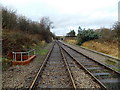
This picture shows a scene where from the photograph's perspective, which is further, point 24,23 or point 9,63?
point 24,23

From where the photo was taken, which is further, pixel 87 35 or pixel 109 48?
pixel 87 35

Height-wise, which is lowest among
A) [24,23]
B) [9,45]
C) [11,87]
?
[11,87]

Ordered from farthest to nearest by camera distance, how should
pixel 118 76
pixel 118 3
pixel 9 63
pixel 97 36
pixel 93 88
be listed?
pixel 97 36, pixel 118 3, pixel 9 63, pixel 118 76, pixel 93 88

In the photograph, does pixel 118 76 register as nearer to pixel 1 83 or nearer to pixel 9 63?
pixel 1 83

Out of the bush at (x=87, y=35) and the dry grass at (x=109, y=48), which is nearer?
the dry grass at (x=109, y=48)

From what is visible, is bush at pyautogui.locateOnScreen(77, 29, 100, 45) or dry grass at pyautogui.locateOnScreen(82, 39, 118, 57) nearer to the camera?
dry grass at pyautogui.locateOnScreen(82, 39, 118, 57)

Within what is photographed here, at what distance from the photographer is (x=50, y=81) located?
5.58 meters

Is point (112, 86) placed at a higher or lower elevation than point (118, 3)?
lower

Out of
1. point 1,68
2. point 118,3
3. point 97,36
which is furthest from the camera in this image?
point 97,36

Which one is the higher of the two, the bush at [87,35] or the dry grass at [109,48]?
the bush at [87,35]

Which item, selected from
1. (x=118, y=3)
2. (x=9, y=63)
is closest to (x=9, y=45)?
(x=9, y=63)

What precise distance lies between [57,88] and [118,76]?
3373 millimetres

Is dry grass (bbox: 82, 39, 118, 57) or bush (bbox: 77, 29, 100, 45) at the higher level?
bush (bbox: 77, 29, 100, 45)

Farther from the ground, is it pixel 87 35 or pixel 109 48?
pixel 87 35
